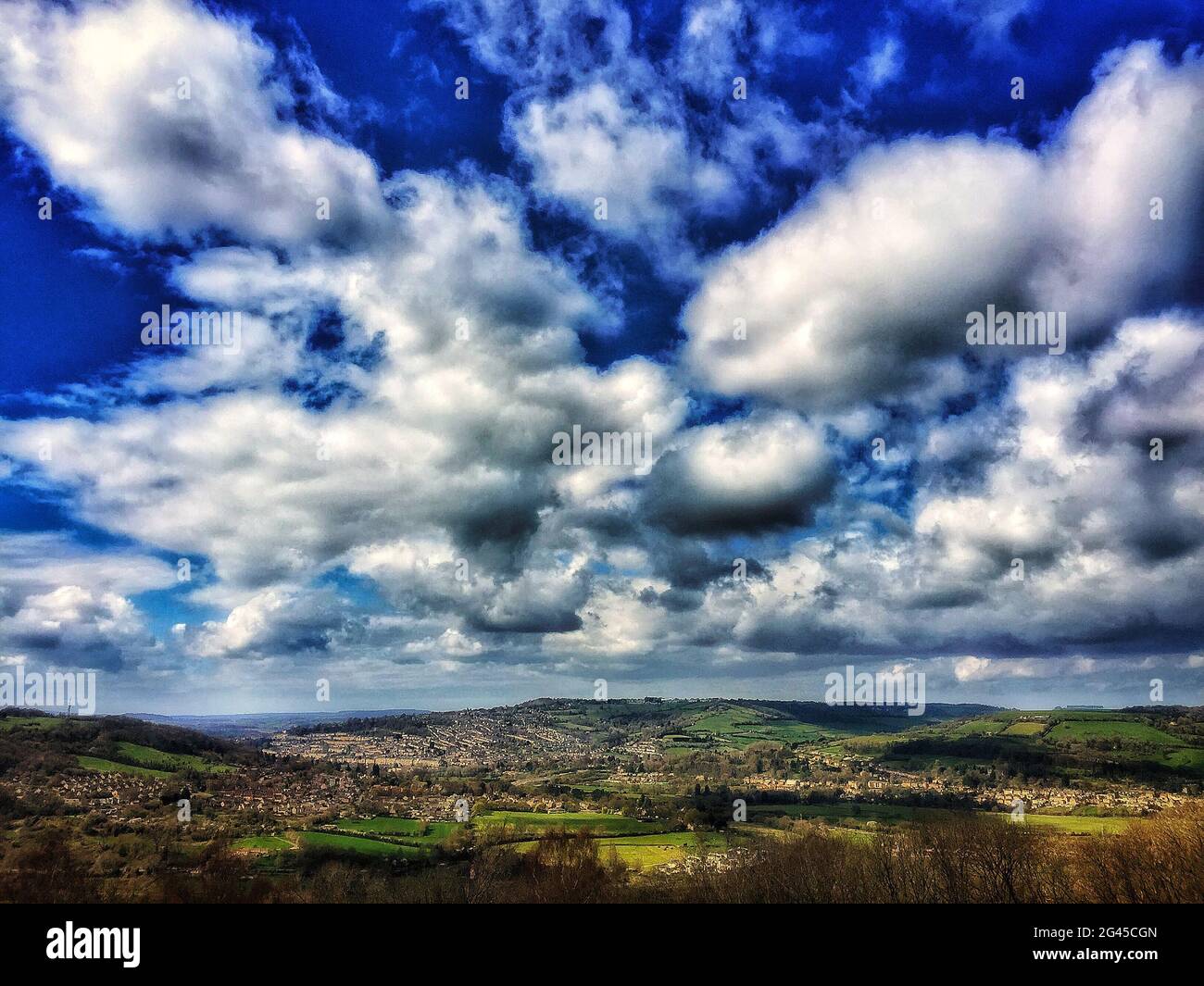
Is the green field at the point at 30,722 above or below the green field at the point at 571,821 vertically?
above

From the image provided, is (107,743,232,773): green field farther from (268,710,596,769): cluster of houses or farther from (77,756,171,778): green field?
(268,710,596,769): cluster of houses

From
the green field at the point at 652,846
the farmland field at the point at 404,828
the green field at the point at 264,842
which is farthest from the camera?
the farmland field at the point at 404,828

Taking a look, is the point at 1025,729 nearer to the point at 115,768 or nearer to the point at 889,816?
the point at 889,816

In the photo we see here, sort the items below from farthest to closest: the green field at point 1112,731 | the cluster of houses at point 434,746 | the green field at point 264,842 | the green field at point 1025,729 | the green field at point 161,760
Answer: the green field at point 1025,729
the cluster of houses at point 434,746
the green field at point 1112,731
the green field at point 161,760
the green field at point 264,842

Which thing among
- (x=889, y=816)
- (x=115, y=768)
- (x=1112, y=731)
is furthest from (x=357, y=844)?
(x=1112, y=731)

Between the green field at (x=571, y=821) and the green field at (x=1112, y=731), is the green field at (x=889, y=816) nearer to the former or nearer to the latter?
the green field at (x=571, y=821)

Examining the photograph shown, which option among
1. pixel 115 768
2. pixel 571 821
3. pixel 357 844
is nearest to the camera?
pixel 357 844

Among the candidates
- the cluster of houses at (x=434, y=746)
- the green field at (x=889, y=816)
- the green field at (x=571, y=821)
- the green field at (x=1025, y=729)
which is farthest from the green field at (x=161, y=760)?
the green field at (x=1025, y=729)

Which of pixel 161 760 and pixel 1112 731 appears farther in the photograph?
pixel 1112 731
